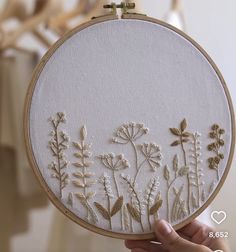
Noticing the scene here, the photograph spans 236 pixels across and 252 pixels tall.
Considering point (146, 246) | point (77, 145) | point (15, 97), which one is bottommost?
point (146, 246)

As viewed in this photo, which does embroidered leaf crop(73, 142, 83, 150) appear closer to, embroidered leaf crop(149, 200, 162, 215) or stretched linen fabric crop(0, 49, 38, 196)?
embroidered leaf crop(149, 200, 162, 215)

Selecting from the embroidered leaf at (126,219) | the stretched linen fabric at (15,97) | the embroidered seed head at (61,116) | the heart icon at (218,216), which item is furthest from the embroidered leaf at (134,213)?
the stretched linen fabric at (15,97)

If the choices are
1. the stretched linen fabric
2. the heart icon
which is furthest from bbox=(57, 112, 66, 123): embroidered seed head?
the stretched linen fabric

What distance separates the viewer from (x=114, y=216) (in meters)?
0.46

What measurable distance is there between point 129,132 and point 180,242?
4.8 inches

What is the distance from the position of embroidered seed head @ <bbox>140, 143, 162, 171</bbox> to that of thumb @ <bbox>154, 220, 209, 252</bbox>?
0.06 metres

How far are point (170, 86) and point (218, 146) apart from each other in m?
0.08

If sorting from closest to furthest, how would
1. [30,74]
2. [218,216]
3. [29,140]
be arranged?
[29,140] < [218,216] < [30,74]

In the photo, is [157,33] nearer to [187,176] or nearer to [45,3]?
[187,176]

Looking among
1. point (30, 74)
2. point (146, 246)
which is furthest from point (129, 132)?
point (30, 74)

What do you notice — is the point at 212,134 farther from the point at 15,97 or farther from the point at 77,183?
the point at 15,97

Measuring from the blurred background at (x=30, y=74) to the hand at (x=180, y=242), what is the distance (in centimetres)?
17

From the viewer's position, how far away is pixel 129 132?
1.51 ft

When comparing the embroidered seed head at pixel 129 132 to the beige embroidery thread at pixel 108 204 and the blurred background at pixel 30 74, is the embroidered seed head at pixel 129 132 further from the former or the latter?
the blurred background at pixel 30 74
